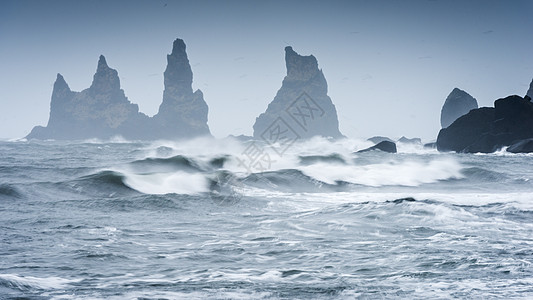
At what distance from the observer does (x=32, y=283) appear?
7219 mm

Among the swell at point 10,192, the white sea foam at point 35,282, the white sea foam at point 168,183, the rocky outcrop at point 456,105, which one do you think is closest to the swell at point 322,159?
the white sea foam at point 168,183

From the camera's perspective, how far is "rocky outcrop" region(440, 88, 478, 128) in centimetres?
13212

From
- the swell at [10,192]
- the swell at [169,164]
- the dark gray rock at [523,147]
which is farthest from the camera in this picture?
the dark gray rock at [523,147]

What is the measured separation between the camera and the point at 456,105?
439 ft

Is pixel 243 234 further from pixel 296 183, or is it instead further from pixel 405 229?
pixel 296 183

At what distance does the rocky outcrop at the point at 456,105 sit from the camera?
132125 millimetres

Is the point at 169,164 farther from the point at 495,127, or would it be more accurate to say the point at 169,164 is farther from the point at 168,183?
the point at 495,127

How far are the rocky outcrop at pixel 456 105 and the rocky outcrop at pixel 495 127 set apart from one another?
218 feet

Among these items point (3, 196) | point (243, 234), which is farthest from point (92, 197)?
point (243, 234)

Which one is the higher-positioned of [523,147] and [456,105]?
[456,105]

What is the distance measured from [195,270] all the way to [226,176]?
58.3 feet

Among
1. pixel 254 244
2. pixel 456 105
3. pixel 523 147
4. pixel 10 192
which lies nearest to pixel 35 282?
pixel 254 244

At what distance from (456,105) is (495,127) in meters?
72.7

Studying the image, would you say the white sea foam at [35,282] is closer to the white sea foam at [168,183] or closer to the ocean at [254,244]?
the ocean at [254,244]
